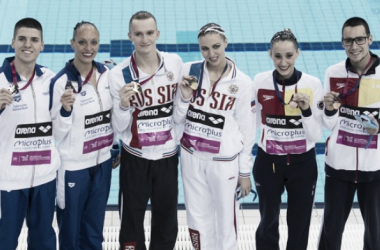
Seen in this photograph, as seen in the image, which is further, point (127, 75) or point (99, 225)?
point (99, 225)

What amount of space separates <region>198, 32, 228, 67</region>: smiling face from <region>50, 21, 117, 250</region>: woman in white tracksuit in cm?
70

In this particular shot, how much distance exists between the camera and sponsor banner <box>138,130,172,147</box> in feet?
12.9

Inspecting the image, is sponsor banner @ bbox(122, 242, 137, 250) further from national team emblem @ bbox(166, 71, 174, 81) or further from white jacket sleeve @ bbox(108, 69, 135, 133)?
national team emblem @ bbox(166, 71, 174, 81)

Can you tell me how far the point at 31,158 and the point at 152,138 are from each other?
790mm

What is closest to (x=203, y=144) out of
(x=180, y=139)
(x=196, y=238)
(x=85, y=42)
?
(x=180, y=139)

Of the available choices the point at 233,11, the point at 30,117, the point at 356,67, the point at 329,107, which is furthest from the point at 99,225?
the point at 233,11

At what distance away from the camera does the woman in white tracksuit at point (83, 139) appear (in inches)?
152

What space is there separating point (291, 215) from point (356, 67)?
3.69 ft

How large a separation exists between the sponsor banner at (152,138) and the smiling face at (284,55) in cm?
90

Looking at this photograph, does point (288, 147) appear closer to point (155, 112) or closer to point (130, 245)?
point (155, 112)

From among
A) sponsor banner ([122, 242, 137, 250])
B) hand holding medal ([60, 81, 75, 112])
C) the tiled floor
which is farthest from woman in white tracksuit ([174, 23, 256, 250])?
the tiled floor

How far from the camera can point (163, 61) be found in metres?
3.96

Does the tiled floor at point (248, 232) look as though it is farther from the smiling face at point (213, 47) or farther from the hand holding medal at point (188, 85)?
the smiling face at point (213, 47)

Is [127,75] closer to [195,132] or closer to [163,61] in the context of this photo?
[163,61]
